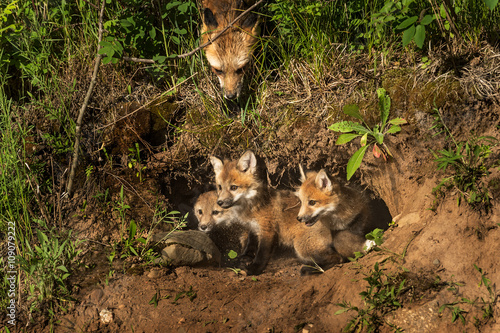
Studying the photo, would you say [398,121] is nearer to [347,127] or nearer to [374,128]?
[374,128]

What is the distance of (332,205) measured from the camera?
391cm

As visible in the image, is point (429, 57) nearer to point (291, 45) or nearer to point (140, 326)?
point (291, 45)

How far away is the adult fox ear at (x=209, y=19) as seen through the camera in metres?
3.73

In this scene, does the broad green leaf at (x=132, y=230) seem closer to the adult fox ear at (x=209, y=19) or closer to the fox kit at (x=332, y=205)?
the fox kit at (x=332, y=205)

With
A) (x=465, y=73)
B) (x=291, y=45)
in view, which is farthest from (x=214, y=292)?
(x=465, y=73)

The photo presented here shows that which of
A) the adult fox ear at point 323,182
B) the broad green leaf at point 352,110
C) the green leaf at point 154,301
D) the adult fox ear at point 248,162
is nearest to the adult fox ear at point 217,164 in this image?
the adult fox ear at point 248,162

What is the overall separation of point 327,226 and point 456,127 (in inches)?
56.7

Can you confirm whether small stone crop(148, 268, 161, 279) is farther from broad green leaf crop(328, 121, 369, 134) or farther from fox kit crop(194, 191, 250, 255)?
broad green leaf crop(328, 121, 369, 134)

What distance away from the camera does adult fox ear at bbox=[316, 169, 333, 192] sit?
3.82m

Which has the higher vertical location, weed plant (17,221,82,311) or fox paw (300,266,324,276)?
weed plant (17,221,82,311)

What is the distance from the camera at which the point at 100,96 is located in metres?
3.98

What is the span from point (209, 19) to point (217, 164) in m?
1.37

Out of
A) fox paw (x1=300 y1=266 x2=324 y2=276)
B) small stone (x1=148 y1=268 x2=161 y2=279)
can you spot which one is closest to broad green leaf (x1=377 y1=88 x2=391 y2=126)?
fox paw (x1=300 y1=266 x2=324 y2=276)

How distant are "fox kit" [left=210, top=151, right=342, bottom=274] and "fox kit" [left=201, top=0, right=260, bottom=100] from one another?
692 millimetres
